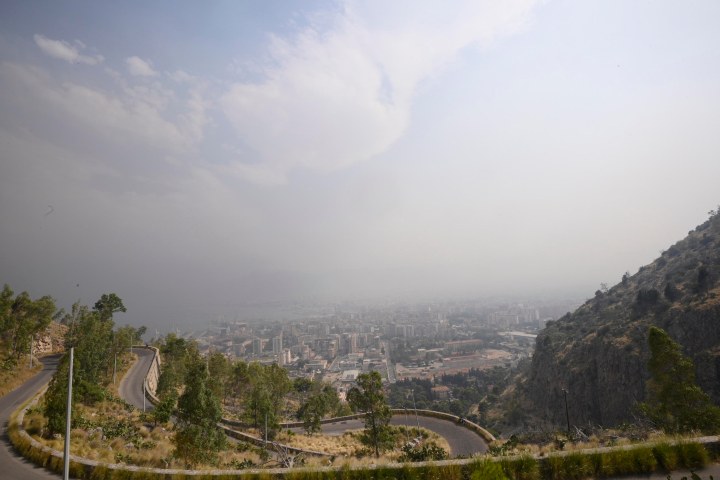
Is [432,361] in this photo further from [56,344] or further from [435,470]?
[435,470]

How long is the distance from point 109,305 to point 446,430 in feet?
140

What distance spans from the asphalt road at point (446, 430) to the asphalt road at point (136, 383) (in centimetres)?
1591

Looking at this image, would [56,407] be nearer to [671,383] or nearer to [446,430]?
[446,430]

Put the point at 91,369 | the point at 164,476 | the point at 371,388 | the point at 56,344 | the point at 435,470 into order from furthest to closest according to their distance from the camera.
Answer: the point at 56,344 < the point at 91,369 < the point at 371,388 < the point at 164,476 < the point at 435,470

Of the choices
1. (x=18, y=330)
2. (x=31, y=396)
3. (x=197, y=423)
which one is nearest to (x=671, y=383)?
(x=197, y=423)

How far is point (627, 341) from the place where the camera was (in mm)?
39594

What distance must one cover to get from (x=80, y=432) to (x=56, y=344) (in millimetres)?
36787

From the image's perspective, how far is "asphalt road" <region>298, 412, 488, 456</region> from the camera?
78.6 feet

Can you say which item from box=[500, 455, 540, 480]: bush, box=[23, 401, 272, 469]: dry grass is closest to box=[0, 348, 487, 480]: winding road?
box=[23, 401, 272, 469]: dry grass

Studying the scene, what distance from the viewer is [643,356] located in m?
36.7

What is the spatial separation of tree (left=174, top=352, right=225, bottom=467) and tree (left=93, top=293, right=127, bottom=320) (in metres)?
Answer: 38.3

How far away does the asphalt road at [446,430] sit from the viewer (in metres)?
24.0

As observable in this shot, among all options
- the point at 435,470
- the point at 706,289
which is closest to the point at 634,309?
the point at 706,289

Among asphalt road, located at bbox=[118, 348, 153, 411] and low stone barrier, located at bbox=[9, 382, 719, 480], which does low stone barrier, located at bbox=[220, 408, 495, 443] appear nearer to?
asphalt road, located at bbox=[118, 348, 153, 411]
